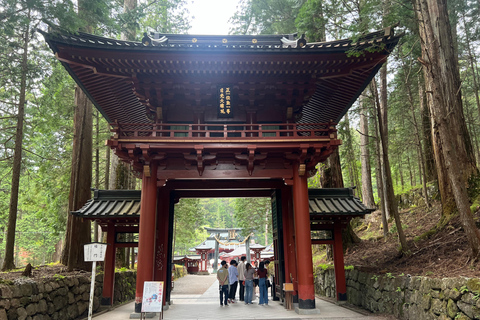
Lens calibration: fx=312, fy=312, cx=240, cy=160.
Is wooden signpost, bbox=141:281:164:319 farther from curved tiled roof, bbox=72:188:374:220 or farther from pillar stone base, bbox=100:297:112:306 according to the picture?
pillar stone base, bbox=100:297:112:306

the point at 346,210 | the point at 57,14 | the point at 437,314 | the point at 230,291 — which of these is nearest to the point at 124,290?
the point at 230,291

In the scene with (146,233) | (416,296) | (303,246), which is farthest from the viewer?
(303,246)

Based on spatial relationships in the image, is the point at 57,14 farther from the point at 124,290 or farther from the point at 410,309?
the point at 410,309

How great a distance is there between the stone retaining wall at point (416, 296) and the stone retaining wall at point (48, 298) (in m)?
8.49

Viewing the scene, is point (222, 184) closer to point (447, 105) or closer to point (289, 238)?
point (289, 238)

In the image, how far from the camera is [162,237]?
412 inches

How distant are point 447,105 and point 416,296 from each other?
5352 millimetres

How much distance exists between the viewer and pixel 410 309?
7.19 metres

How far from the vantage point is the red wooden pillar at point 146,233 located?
27.4ft

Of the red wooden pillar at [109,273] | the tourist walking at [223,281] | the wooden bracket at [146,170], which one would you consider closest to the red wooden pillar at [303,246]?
the tourist walking at [223,281]

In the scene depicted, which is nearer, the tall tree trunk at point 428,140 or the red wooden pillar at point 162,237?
the red wooden pillar at point 162,237

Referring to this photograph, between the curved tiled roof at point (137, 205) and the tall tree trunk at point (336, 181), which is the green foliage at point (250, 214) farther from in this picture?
the curved tiled roof at point (137, 205)

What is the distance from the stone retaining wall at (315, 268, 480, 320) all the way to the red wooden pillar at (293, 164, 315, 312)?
6.21 feet

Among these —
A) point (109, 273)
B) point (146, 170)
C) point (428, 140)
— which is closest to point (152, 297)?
point (146, 170)
